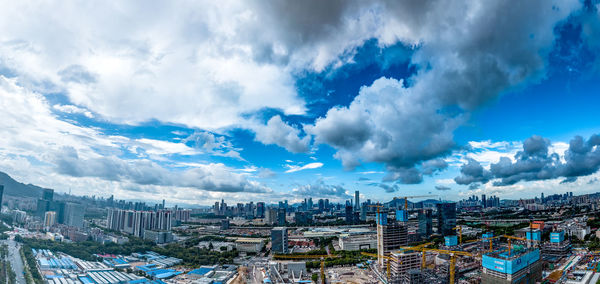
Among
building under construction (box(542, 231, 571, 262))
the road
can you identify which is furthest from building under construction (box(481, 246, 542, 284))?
the road

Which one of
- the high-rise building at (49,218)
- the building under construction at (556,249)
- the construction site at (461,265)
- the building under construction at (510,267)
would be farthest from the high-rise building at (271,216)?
the building under construction at (510,267)

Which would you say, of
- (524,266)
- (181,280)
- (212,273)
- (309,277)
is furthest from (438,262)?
(181,280)

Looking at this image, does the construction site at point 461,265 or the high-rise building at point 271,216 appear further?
the high-rise building at point 271,216

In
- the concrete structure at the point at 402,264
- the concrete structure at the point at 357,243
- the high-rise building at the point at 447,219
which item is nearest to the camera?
the concrete structure at the point at 402,264

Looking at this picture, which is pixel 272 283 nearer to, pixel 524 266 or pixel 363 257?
pixel 363 257

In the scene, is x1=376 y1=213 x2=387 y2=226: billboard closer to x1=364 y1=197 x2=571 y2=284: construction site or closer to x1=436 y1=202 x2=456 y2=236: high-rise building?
x1=364 y1=197 x2=571 y2=284: construction site

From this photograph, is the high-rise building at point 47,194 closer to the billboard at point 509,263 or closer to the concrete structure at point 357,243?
the concrete structure at point 357,243
